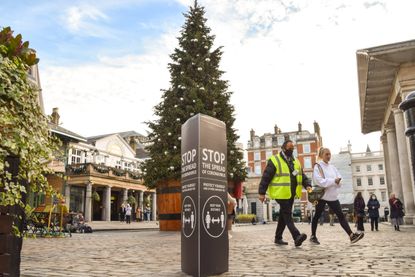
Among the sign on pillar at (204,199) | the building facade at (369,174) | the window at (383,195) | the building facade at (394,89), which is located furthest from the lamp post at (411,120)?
the window at (383,195)

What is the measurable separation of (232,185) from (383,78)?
28.4ft

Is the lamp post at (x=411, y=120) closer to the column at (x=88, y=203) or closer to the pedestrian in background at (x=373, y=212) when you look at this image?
the pedestrian in background at (x=373, y=212)

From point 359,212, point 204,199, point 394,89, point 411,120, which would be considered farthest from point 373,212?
point 411,120

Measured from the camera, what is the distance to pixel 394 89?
1773cm

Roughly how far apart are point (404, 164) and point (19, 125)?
711 inches

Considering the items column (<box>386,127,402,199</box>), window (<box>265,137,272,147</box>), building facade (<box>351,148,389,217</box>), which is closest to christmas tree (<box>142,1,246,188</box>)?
column (<box>386,127,402,199</box>)

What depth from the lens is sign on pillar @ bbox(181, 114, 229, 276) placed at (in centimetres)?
404

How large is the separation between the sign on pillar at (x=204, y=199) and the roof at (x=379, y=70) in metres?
12.7

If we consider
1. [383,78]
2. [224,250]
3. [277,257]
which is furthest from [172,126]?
[224,250]

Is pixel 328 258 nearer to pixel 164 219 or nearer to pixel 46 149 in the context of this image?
pixel 46 149

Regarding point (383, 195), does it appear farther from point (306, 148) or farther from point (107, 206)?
point (107, 206)

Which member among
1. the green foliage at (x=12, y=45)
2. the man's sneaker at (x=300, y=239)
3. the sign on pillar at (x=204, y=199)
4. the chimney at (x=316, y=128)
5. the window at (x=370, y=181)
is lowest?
the man's sneaker at (x=300, y=239)

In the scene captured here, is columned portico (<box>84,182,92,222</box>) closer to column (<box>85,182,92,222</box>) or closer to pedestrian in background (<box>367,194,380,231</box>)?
column (<box>85,182,92,222</box>)

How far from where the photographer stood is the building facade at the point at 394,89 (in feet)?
49.4
